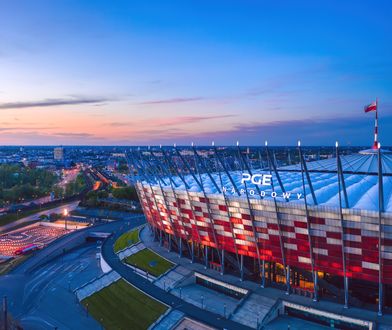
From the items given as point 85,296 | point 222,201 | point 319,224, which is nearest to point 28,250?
point 85,296

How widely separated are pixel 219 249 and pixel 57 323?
35.9 m

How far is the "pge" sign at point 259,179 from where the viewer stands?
6709 cm

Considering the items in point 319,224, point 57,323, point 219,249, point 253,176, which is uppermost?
point 253,176

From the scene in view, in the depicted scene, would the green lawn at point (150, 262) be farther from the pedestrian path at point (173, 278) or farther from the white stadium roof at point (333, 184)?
the white stadium roof at point (333, 184)

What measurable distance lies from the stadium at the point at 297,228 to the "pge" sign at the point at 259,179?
7.7 inches

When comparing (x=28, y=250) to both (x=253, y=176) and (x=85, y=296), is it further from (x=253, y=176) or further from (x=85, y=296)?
(x=253, y=176)

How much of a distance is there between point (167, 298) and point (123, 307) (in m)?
8.98

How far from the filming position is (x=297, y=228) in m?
66.6

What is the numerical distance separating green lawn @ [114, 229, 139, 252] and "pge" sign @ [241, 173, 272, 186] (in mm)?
50369

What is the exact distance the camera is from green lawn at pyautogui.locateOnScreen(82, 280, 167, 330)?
6825 cm

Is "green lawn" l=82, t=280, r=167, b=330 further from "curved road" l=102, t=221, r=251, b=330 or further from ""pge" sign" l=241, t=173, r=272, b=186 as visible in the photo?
""pge" sign" l=241, t=173, r=272, b=186

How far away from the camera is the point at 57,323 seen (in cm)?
7094

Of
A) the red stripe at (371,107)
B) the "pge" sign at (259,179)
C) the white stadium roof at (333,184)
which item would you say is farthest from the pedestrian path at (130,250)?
the red stripe at (371,107)

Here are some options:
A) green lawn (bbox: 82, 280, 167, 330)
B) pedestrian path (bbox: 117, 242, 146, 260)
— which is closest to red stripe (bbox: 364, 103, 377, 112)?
green lawn (bbox: 82, 280, 167, 330)
